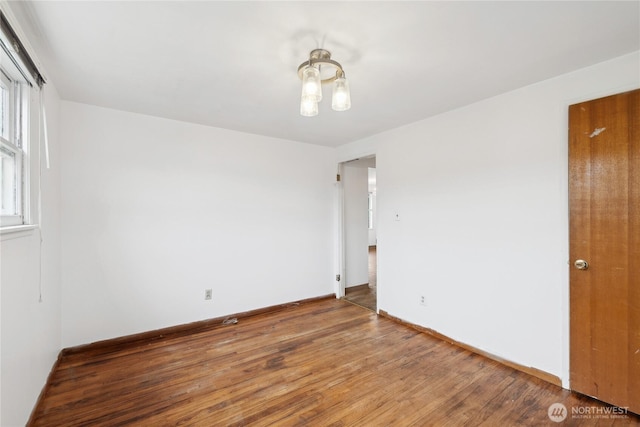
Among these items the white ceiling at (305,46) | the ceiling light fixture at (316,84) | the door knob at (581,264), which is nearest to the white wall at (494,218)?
the door knob at (581,264)

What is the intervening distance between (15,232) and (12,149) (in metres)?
0.57

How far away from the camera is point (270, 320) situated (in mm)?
3328

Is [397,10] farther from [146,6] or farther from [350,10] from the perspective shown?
[146,6]

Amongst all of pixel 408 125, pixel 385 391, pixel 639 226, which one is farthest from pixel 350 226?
pixel 639 226

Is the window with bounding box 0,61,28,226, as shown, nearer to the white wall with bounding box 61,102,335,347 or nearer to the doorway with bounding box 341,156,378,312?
the white wall with bounding box 61,102,335,347

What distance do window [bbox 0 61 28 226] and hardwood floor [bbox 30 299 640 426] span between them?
1.30m

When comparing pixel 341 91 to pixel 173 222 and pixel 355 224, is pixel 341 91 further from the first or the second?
pixel 355 224

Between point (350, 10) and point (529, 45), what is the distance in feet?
3.88

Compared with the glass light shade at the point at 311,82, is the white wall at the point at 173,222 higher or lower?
lower

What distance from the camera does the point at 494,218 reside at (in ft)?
7.86

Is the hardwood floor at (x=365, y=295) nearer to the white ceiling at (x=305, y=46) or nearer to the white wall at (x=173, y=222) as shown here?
the white wall at (x=173, y=222)

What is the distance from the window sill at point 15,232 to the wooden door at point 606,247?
3428 millimetres

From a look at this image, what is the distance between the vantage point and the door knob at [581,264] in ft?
6.23

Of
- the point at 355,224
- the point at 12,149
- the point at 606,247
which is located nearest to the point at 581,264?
the point at 606,247
